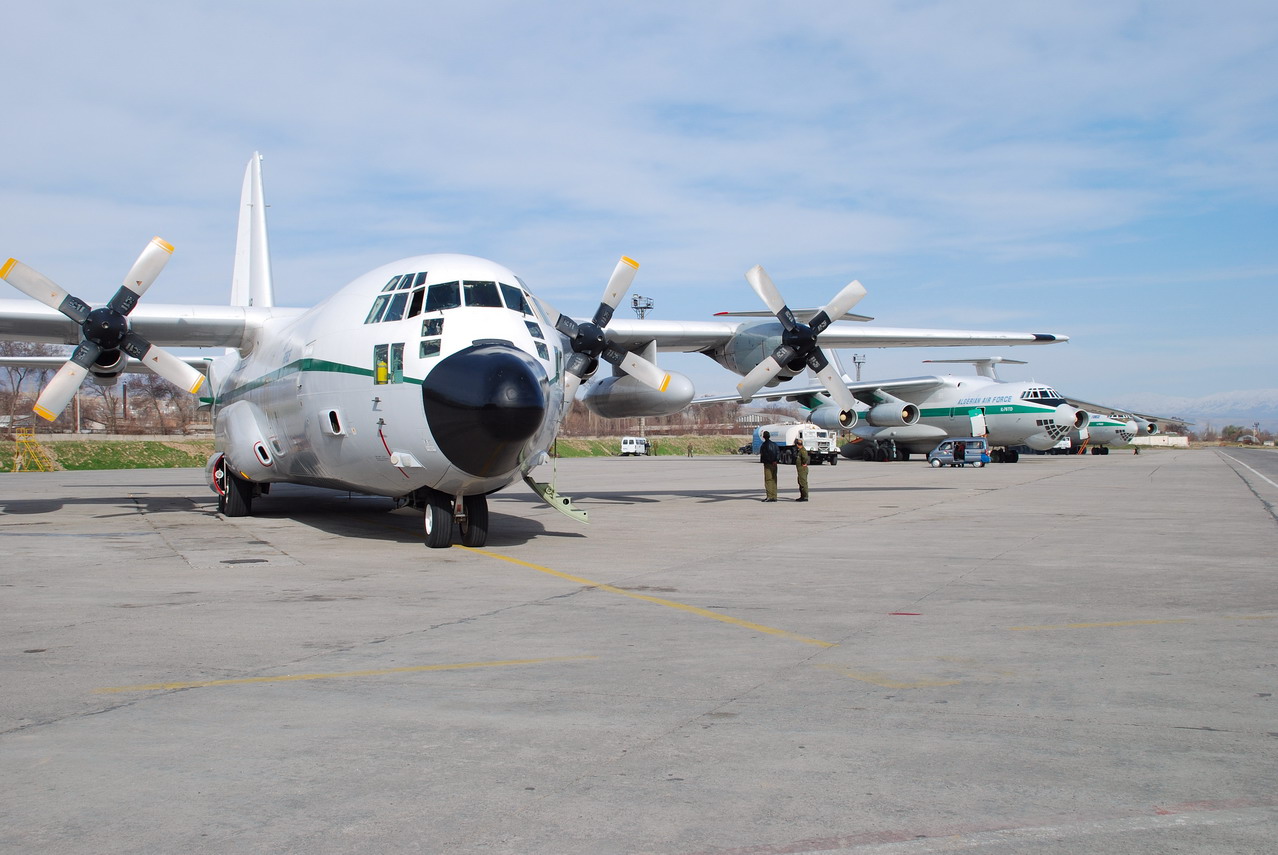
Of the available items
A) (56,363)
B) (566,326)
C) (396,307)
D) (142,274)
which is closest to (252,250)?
(56,363)

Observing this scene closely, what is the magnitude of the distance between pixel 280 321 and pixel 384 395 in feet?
20.2

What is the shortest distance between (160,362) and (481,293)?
718 cm

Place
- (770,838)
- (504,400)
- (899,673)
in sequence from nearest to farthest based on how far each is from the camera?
(770,838), (899,673), (504,400)

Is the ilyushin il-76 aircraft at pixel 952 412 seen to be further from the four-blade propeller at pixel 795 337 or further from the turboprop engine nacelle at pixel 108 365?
the turboprop engine nacelle at pixel 108 365

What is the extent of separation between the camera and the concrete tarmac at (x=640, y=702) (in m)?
3.68

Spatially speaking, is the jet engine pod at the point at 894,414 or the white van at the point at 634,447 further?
the white van at the point at 634,447

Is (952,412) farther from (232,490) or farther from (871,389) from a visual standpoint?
(232,490)

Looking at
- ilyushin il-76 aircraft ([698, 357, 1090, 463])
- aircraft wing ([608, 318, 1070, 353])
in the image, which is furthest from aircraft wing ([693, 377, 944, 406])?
aircraft wing ([608, 318, 1070, 353])

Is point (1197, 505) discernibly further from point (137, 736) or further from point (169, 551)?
point (137, 736)

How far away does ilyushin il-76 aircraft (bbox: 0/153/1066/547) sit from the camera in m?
11.9

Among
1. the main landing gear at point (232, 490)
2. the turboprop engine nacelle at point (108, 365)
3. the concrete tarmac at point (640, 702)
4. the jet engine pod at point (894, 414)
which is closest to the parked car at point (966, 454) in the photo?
the jet engine pod at point (894, 414)

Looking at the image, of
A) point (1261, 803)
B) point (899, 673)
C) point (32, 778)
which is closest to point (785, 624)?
point (899, 673)

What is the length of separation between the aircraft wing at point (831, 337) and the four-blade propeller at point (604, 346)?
3.14 ft

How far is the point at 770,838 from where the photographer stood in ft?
11.7
